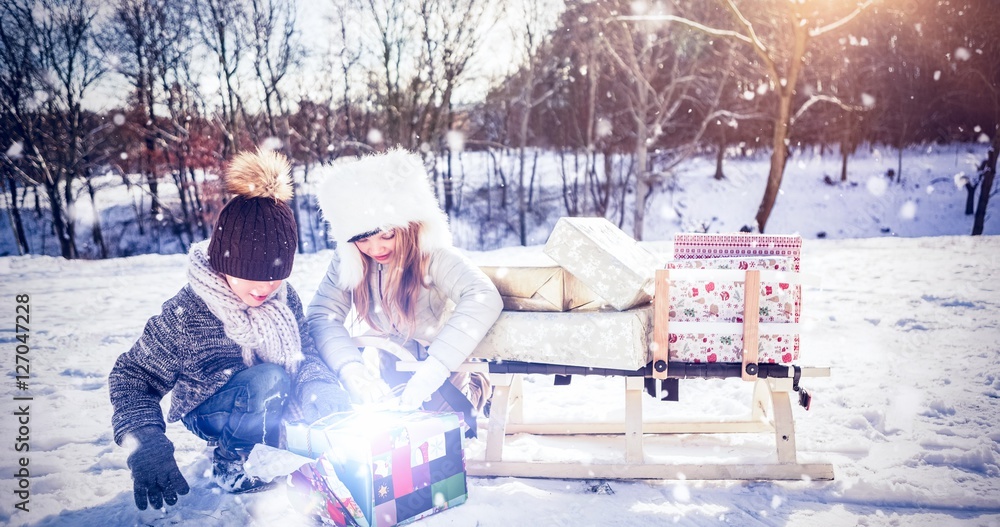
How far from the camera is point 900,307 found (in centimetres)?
572

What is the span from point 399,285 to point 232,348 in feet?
2.81

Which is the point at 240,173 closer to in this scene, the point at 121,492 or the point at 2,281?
the point at 121,492

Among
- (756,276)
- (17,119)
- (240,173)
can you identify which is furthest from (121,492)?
(17,119)

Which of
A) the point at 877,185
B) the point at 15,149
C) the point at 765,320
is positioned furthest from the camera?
the point at 877,185

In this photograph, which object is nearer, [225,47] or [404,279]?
[404,279]

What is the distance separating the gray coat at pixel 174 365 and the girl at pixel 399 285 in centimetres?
51

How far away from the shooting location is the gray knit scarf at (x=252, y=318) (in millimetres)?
2445

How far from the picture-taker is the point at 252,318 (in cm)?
258

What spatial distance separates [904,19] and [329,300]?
26.0 m

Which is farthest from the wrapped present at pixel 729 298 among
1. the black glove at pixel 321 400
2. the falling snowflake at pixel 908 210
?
the falling snowflake at pixel 908 210

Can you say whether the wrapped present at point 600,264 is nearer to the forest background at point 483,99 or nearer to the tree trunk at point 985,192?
the forest background at point 483,99

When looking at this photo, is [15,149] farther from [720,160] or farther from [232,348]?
[720,160]

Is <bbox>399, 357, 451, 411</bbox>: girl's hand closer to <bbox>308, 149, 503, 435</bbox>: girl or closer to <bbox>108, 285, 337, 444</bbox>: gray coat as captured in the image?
<bbox>308, 149, 503, 435</bbox>: girl

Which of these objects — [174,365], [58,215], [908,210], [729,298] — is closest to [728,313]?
[729,298]
